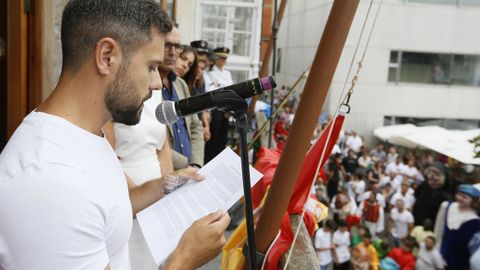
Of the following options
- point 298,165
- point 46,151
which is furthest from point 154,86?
point 298,165

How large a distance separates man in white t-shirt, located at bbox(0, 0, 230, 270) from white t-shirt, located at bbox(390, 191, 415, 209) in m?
9.31

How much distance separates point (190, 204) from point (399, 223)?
→ 326 inches

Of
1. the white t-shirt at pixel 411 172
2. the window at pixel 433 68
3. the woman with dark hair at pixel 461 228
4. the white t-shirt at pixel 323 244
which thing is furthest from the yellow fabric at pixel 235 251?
the window at pixel 433 68

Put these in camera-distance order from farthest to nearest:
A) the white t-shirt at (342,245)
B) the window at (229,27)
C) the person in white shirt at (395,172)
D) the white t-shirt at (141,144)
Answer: the window at (229,27)
the person in white shirt at (395,172)
the white t-shirt at (342,245)
the white t-shirt at (141,144)

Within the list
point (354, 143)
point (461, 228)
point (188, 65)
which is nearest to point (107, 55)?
point (188, 65)

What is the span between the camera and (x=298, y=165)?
1.80 m

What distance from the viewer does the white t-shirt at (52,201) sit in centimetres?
103

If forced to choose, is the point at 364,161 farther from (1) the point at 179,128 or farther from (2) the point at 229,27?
(1) the point at 179,128

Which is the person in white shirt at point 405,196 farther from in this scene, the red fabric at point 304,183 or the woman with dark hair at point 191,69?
the red fabric at point 304,183

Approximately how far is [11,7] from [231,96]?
187cm

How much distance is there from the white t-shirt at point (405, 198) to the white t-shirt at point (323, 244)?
310 cm

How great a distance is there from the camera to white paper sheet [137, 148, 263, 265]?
63.4 inches

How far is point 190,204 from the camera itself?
1.73 m

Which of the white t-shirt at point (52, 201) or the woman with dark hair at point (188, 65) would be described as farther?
the woman with dark hair at point (188, 65)
